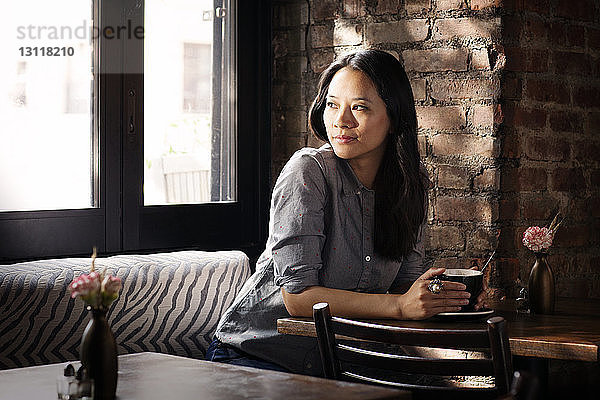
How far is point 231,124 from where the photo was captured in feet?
12.1

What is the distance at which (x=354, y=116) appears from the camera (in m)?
2.65

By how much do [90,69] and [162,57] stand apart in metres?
0.30

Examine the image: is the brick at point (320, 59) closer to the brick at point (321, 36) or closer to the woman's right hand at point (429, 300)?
the brick at point (321, 36)

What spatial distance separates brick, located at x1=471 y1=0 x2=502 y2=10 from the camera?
3.07 metres

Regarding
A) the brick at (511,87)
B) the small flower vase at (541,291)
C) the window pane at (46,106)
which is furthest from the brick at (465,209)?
the window pane at (46,106)

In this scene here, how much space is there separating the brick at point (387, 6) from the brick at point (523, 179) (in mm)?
693

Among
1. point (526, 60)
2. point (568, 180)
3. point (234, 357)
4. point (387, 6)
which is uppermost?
point (387, 6)

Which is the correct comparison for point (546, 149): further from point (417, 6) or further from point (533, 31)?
point (417, 6)

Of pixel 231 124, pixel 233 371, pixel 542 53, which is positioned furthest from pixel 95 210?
pixel 542 53

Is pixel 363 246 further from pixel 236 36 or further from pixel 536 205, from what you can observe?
pixel 236 36

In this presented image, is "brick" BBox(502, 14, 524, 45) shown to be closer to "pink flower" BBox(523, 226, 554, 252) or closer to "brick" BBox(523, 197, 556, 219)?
"brick" BBox(523, 197, 556, 219)

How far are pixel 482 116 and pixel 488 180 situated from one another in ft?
0.68

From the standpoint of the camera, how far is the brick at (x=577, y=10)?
128 inches

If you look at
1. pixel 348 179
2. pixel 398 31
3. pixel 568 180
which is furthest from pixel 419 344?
pixel 398 31
